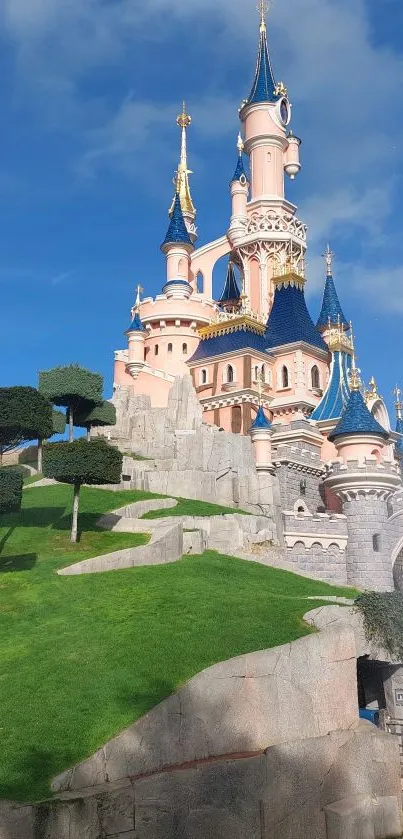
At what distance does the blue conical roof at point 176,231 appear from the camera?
5225cm

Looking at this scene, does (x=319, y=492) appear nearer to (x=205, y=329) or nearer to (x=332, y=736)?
(x=205, y=329)

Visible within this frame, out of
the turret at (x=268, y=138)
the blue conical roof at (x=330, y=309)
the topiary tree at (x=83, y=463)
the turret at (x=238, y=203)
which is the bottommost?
Answer: the topiary tree at (x=83, y=463)

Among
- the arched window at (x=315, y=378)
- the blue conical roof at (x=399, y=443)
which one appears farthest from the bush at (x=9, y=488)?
the blue conical roof at (x=399, y=443)

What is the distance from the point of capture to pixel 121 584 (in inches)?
815

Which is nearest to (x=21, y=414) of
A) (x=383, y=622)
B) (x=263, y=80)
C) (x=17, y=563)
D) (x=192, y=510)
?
(x=17, y=563)

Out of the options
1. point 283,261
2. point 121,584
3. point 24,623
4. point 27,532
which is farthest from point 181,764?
point 283,261

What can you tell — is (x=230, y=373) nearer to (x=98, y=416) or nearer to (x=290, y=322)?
(x=290, y=322)

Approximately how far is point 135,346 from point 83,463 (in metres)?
24.9

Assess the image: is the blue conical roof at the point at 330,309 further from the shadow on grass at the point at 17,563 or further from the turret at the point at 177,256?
the shadow on grass at the point at 17,563

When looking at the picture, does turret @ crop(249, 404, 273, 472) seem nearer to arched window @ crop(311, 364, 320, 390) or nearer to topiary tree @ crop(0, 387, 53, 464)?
arched window @ crop(311, 364, 320, 390)

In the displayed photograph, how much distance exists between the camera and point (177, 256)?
51.8 metres

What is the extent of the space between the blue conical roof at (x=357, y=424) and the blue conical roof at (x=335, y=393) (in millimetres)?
6204

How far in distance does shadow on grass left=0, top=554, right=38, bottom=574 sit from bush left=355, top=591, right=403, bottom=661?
944 centimetres

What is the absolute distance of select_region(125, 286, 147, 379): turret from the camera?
47906 mm
